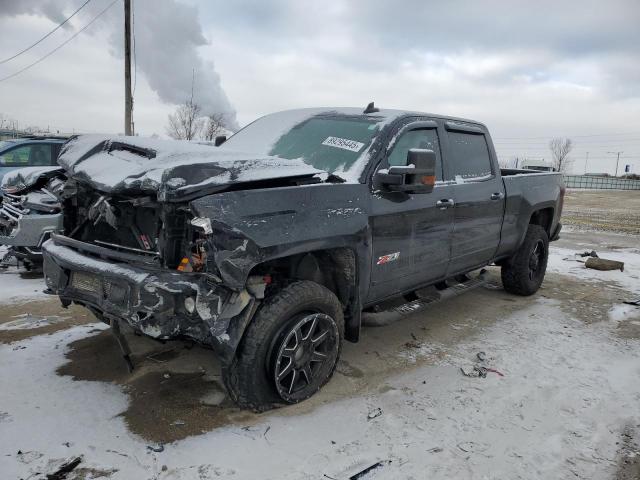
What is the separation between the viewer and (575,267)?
7.83 metres

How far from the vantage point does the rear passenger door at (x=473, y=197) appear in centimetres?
439

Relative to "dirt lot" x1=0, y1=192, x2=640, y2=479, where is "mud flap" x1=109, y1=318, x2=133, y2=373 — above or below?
above

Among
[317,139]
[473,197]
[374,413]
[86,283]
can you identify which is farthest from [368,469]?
[473,197]

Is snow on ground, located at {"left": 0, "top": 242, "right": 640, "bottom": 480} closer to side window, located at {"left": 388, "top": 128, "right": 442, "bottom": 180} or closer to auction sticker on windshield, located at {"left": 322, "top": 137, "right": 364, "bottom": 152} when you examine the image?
side window, located at {"left": 388, "top": 128, "right": 442, "bottom": 180}

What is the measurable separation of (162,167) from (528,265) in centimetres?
457

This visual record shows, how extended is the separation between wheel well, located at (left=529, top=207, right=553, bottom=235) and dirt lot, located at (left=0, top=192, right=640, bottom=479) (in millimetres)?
1768

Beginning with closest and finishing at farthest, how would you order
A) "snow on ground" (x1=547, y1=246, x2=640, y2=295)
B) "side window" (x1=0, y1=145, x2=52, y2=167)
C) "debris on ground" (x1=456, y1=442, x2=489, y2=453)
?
1. "debris on ground" (x1=456, y1=442, x2=489, y2=453)
2. "snow on ground" (x1=547, y1=246, x2=640, y2=295)
3. "side window" (x1=0, y1=145, x2=52, y2=167)

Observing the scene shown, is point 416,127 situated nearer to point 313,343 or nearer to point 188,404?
point 313,343

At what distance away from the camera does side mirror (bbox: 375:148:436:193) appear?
3.32m

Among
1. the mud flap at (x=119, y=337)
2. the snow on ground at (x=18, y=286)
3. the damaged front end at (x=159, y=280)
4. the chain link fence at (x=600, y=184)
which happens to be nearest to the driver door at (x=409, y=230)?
the damaged front end at (x=159, y=280)

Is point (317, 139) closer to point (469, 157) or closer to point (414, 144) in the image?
point (414, 144)

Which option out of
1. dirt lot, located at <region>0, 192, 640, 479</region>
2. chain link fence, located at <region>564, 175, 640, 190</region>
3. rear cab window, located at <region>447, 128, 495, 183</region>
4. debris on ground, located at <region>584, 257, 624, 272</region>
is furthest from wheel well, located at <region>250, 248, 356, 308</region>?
chain link fence, located at <region>564, 175, 640, 190</region>

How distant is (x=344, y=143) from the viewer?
374 centimetres

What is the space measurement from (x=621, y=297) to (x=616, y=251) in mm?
3894
